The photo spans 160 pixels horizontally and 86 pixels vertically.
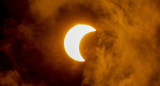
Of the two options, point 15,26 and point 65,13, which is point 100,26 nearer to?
point 65,13

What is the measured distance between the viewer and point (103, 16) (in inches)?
198

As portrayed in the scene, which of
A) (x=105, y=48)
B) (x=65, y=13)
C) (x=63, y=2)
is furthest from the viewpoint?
(x=65, y=13)

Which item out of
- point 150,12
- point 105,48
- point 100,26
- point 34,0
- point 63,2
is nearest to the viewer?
point 150,12

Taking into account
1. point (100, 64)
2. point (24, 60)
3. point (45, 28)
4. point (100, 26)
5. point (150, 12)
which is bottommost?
point (100, 64)

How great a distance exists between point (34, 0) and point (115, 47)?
228 cm

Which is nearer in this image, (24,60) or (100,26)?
(100,26)

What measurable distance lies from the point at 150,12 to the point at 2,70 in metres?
3.90

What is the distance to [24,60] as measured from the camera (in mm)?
6789

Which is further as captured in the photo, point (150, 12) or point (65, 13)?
point (65, 13)

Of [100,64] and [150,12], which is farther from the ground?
[150,12]

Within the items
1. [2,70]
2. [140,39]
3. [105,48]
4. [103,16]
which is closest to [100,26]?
[103,16]

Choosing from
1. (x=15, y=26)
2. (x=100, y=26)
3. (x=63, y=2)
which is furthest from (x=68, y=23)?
(x=100, y=26)

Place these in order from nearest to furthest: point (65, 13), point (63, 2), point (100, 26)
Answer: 1. point (100, 26)
2. point (63, 2)
3. point (65, 13)

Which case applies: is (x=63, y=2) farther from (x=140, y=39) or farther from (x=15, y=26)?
(x=140, y=39)
